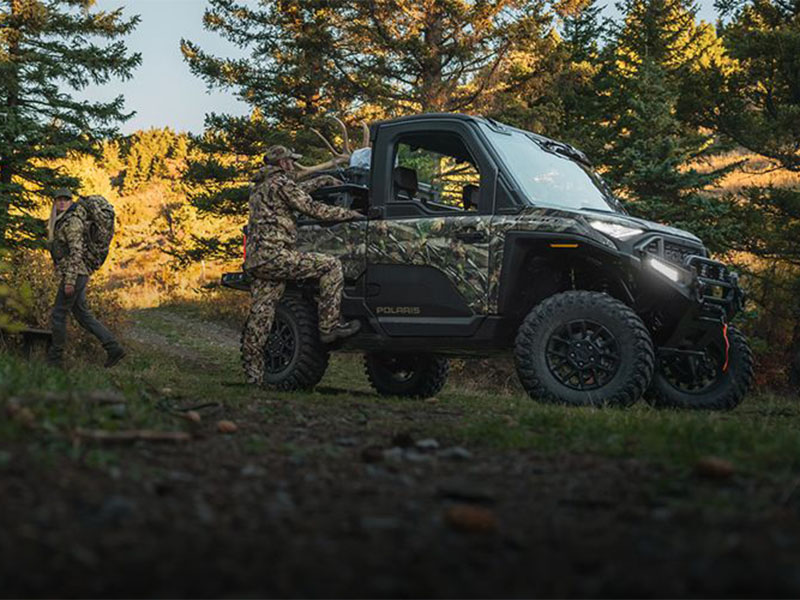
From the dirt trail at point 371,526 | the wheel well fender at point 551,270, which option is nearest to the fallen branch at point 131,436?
the dirt trail at point 371,526

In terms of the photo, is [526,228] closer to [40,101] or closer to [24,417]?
[24,417]

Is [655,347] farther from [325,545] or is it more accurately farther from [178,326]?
[178,326]

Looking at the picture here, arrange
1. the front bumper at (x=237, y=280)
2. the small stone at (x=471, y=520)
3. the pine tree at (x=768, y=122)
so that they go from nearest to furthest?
the small stone at (x=471, y=520)
the front bumper at (x=237, y=280)
the pine tree at (x=768, y=122)

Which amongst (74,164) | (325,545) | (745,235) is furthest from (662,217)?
(74,164)

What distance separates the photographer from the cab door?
7812 mm

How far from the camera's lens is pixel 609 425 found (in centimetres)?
507

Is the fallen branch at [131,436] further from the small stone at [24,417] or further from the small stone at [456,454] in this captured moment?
the small stone at [456,454]

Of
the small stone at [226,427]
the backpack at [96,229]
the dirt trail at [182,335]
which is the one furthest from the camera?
the dirt trail at [182,335]

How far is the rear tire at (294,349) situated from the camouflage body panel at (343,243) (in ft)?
1.93

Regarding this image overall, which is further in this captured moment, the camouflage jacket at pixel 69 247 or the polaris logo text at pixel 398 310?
the camouflage jacket at pixel 69 247

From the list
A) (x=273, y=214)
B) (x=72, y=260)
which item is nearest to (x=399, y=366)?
(x=273, y=214)

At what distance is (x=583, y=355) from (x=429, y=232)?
1819 mm

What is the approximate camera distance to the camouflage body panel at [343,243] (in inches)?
335

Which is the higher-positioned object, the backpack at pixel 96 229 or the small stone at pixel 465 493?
the backpack at pixel 96 229
